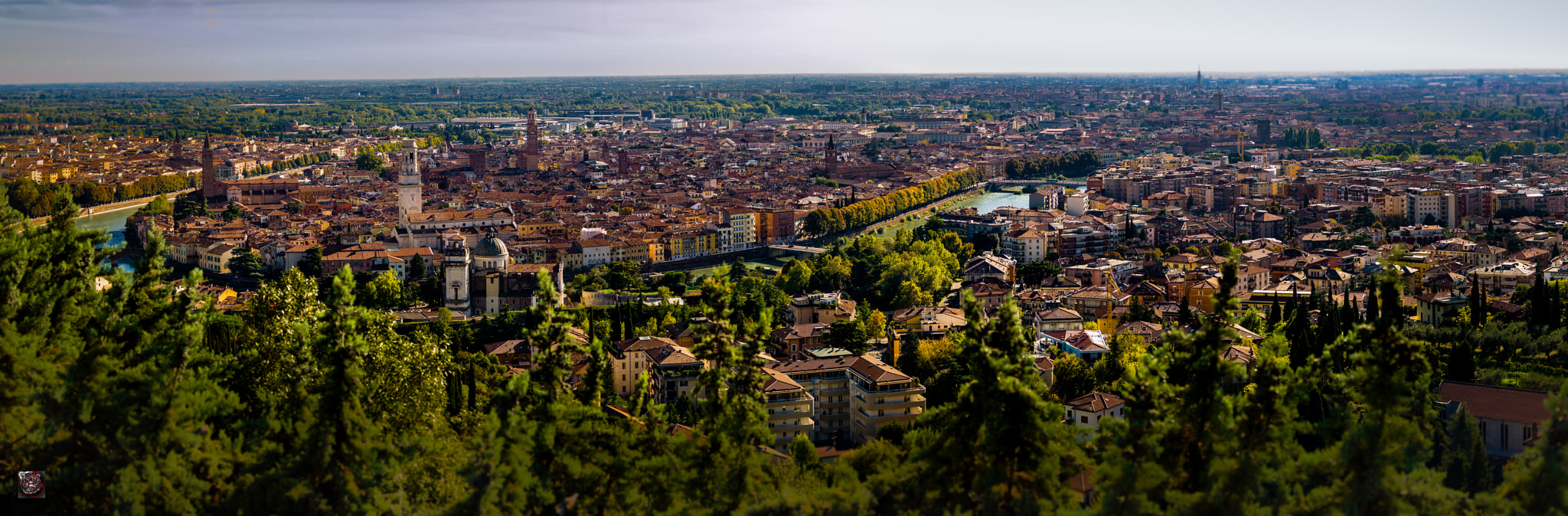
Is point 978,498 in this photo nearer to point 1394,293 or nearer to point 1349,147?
point 1394,293

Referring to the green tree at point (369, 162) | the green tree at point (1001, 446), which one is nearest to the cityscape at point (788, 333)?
Result: the green tree at point (1001, 446)

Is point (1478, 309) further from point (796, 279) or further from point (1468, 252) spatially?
point (796, 279)

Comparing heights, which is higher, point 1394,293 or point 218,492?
point 1394,293

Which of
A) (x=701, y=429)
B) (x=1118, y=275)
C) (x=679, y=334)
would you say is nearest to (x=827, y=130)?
(x=1118, y=275)

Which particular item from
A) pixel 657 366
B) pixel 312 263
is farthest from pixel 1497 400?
pixel 312 263

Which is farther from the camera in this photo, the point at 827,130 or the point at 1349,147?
the point at 827,130
